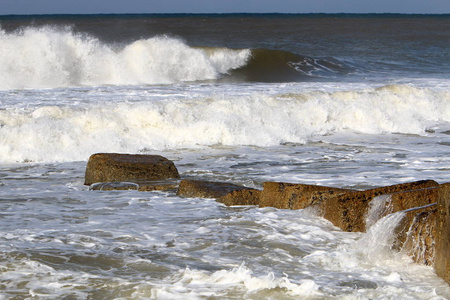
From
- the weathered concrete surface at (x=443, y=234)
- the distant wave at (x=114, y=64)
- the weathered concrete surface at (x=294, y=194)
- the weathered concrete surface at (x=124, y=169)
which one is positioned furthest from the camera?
the distant wave at (x=114, y=64)

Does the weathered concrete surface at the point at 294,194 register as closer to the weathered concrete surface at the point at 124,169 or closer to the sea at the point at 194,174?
the sea at the point at 194,174

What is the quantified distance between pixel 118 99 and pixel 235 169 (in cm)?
771

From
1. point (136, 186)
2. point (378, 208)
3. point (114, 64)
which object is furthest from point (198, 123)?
point (114, 64)

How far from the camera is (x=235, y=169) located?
8.39 m

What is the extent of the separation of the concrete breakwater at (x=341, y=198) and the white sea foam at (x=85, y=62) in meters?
12.6

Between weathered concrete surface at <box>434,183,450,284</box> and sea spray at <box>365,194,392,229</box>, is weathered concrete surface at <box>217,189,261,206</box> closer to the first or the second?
sea spray at <box>365,194,392,229</box>

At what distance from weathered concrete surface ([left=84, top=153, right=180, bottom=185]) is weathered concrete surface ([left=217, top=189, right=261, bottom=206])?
1.48m

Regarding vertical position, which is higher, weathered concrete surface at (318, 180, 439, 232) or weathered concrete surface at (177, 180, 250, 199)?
weathered concrete surface at (318, 180, 439, 232)

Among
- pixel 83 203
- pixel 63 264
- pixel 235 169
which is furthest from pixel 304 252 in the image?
pixel 235 169

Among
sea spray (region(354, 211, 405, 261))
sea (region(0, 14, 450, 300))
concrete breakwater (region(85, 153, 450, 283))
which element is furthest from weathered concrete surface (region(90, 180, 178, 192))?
sea spray (region(354, 211, 405, 261))

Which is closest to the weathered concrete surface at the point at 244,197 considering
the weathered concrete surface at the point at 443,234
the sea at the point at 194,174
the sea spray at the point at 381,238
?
the sea at the point at 194,174

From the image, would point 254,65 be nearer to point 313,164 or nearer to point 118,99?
point 118,99

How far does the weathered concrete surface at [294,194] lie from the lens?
5.63m

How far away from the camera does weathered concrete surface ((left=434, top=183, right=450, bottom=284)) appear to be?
12.4 ft
